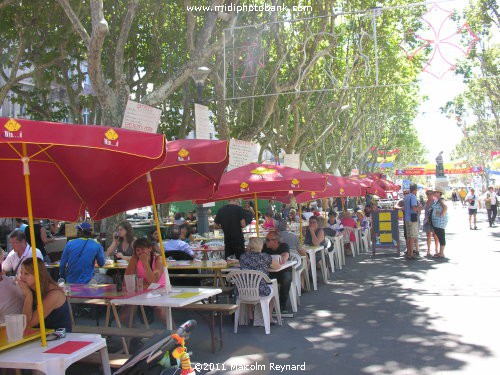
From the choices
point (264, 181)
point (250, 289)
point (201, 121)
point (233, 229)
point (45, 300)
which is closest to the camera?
point (45, 300)

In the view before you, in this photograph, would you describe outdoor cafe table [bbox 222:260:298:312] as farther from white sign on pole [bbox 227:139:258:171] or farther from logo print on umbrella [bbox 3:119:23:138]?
logo print on umbrella [bbox 3:119:23:138]

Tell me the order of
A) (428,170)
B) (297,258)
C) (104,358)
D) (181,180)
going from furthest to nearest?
1. (428,170)
2. (297,258)
3. (181,180)
4. (104,358)

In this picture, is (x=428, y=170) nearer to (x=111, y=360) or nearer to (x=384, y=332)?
(x=384, y=332)

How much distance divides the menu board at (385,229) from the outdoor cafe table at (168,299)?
10647 mm

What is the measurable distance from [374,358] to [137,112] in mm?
5162

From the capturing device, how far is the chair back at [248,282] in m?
7.58

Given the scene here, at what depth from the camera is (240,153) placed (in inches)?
526

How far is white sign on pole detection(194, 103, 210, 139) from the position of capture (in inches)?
477

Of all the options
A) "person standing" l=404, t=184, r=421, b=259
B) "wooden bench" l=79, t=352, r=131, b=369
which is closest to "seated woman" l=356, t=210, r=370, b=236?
"person standing" l=404, t=184, r=421, b=259

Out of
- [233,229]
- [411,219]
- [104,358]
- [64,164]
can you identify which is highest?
[64,164]

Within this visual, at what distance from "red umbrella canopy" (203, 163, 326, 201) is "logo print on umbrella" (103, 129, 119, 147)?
5.24 meters

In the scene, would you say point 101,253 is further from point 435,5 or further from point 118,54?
point 435,5

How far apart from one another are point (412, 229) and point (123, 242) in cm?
815

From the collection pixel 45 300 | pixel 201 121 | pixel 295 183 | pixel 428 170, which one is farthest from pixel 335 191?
pixel 428 170
